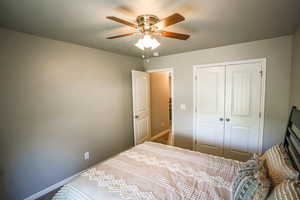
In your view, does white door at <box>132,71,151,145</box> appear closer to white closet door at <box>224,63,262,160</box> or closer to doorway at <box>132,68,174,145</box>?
doorway at <box>132,68,174,145</box>

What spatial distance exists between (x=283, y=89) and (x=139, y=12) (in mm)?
2616

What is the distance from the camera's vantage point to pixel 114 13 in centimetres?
156

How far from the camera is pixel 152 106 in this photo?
174 inches

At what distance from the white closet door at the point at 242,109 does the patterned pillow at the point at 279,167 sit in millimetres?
1450

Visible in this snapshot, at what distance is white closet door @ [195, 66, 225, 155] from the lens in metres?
2.93

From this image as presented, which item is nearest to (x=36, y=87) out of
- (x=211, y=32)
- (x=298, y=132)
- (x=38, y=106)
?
(x=38, y=106)

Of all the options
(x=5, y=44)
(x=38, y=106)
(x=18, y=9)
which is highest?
(x=18, y=9)

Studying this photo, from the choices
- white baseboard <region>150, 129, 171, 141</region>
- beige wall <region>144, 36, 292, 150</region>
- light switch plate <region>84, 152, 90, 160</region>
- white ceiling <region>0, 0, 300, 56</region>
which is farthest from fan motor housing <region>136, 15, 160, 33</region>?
white baseboard <region>150, 129, 171, 141</region>

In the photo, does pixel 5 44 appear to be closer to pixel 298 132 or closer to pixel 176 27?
pixel 176 27

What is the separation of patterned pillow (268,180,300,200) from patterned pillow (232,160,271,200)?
0.22 ft

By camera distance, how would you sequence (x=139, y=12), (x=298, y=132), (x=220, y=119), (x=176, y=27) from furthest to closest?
(x=220, y=119) < (x=176, y=27) < (x=139, y=12) < (x=298, y=132)

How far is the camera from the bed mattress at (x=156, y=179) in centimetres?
122

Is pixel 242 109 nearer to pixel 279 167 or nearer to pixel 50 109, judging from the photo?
pixel 279 167

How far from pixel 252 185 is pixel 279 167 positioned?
36 centimetres
